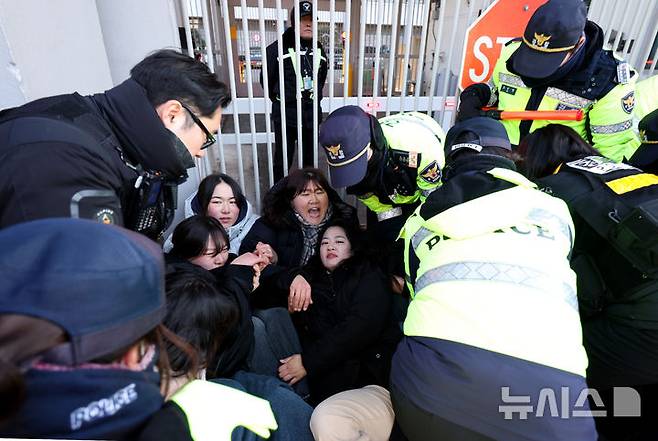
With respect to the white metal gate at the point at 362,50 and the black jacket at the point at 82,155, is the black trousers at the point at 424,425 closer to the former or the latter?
the black jacket at the point at 82,155

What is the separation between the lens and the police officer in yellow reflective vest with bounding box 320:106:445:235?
6.23 ft

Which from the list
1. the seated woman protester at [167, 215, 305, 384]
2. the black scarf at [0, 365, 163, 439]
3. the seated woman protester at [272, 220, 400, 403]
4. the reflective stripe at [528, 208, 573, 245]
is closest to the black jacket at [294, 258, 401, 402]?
the seated woman protester at [272, 220, 400, 403]

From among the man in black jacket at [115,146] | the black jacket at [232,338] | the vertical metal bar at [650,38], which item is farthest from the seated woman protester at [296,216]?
the vertical metal bar at [650,38]

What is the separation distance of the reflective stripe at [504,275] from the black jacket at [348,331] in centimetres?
92

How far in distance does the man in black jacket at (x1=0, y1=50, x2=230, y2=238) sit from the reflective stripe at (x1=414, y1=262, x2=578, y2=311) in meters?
0.93

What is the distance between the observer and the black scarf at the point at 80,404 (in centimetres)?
50

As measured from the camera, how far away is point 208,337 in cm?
129

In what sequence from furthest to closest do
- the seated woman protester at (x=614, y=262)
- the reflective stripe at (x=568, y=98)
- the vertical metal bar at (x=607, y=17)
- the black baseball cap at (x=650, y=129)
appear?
the vertical metal bar at (x=607, y=17) → the reflective stripe at (x=568, y=98) → the black baseball cap at (x=650, y=129) → the seated woman protester at (x=614, y=262)

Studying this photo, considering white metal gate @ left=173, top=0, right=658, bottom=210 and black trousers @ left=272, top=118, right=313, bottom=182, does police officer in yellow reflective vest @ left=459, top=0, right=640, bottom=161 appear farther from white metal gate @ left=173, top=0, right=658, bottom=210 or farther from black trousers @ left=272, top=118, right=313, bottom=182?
black trousers @ left=272, top=118, right=313, bottom=182

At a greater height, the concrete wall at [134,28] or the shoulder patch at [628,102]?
the concrete wall at [134,28]

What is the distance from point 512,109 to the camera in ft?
8.04

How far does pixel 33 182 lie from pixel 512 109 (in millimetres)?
2534

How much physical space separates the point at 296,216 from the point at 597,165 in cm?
163

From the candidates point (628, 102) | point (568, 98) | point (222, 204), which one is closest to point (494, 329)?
point (222, 204)
